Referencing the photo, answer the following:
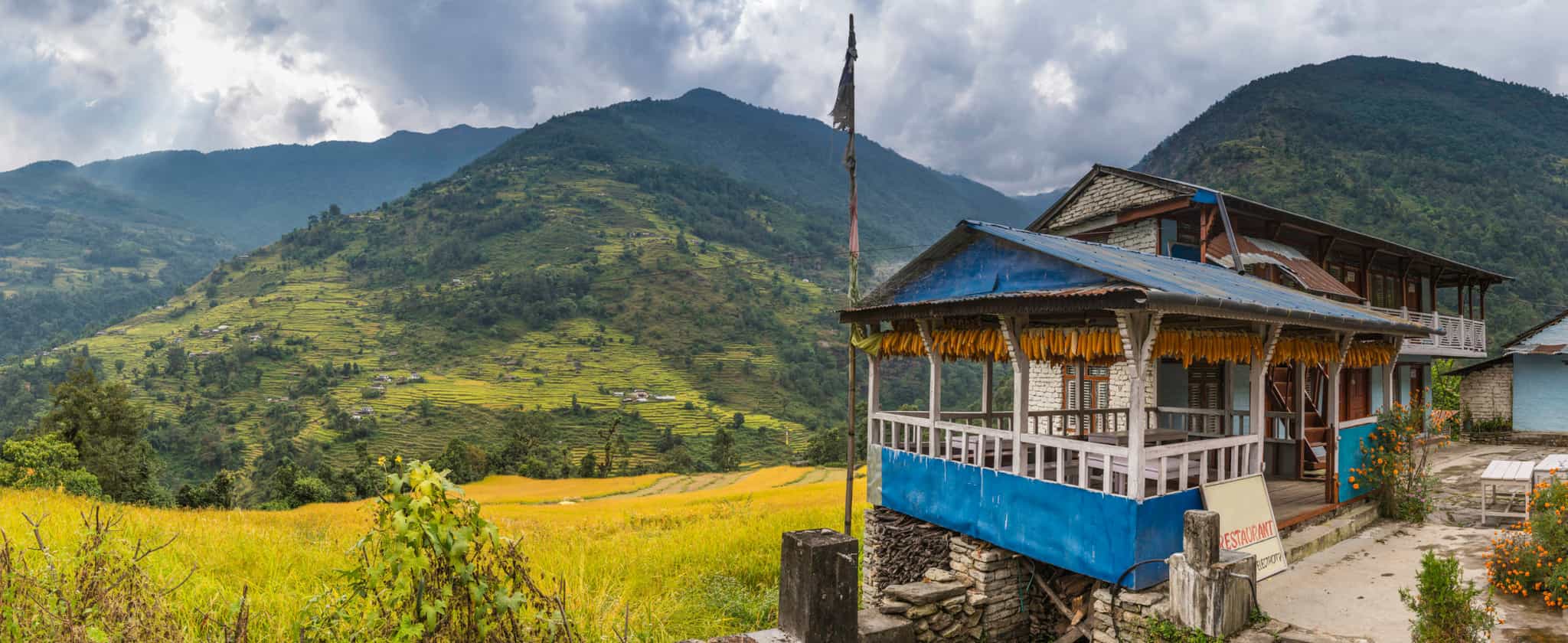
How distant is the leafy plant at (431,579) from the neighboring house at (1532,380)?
2832 cm

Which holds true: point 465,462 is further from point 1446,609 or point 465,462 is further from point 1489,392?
point 1489,392

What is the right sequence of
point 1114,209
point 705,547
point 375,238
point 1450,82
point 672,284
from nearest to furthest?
point 705,547 → point 1114,209 → point 1450,82 → point 672,284 → point 375,238

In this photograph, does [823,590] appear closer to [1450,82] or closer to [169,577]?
[169,577]

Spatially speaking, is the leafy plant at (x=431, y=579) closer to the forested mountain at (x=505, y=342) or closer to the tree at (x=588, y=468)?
the forested mountain at (x=505, y=342)

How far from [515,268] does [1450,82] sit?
112745 millimetres

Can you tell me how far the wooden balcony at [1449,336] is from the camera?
1955cm

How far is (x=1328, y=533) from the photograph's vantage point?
327 inches

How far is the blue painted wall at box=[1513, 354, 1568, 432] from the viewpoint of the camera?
21.1 meters

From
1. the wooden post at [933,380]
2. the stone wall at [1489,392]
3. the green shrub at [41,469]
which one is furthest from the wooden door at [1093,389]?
the green shrub at [41,469]

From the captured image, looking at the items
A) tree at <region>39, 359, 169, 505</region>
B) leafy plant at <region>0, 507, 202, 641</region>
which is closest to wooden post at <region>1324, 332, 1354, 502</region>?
leafy plant at <region>0, 507, 202, 641</region>

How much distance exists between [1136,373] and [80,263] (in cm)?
18777

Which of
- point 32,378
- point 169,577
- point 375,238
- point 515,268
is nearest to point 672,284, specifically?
point 515,268

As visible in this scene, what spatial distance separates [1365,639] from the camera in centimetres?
548

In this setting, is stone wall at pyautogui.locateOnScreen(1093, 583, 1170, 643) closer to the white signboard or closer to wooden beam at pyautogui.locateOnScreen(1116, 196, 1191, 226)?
the white signboard
